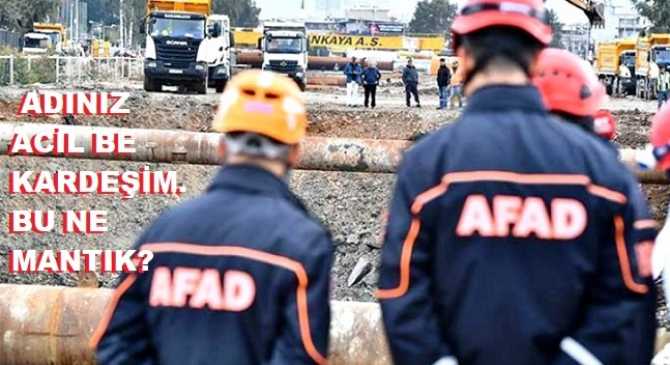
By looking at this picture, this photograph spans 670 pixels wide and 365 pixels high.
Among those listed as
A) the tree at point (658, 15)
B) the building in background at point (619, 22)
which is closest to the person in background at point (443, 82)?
the tree at point (658, 15)

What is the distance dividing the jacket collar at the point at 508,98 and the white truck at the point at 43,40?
189 ft

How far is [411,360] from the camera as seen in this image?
3.68 meters

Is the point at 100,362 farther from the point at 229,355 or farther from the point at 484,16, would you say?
the point at 484,16

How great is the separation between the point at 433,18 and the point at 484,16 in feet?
530

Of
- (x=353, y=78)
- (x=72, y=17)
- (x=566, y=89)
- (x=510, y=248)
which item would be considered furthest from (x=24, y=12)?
(x=510, y=248)

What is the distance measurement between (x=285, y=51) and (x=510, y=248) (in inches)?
1946

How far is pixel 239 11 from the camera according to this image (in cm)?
13500

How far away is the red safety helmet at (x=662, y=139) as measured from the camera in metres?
4.64

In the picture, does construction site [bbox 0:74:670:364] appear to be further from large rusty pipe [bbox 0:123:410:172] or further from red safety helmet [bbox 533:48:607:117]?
red safety helmet [bbox 533:48:607:117]

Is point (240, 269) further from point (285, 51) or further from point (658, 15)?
point (658, 15)

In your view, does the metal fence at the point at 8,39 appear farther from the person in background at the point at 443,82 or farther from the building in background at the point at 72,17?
the building in background at the point at 72,17

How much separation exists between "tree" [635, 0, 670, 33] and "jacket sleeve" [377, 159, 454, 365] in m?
91.5

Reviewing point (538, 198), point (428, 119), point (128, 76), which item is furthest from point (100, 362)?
point (128, 76)

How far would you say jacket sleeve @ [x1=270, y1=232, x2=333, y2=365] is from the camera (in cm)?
365
